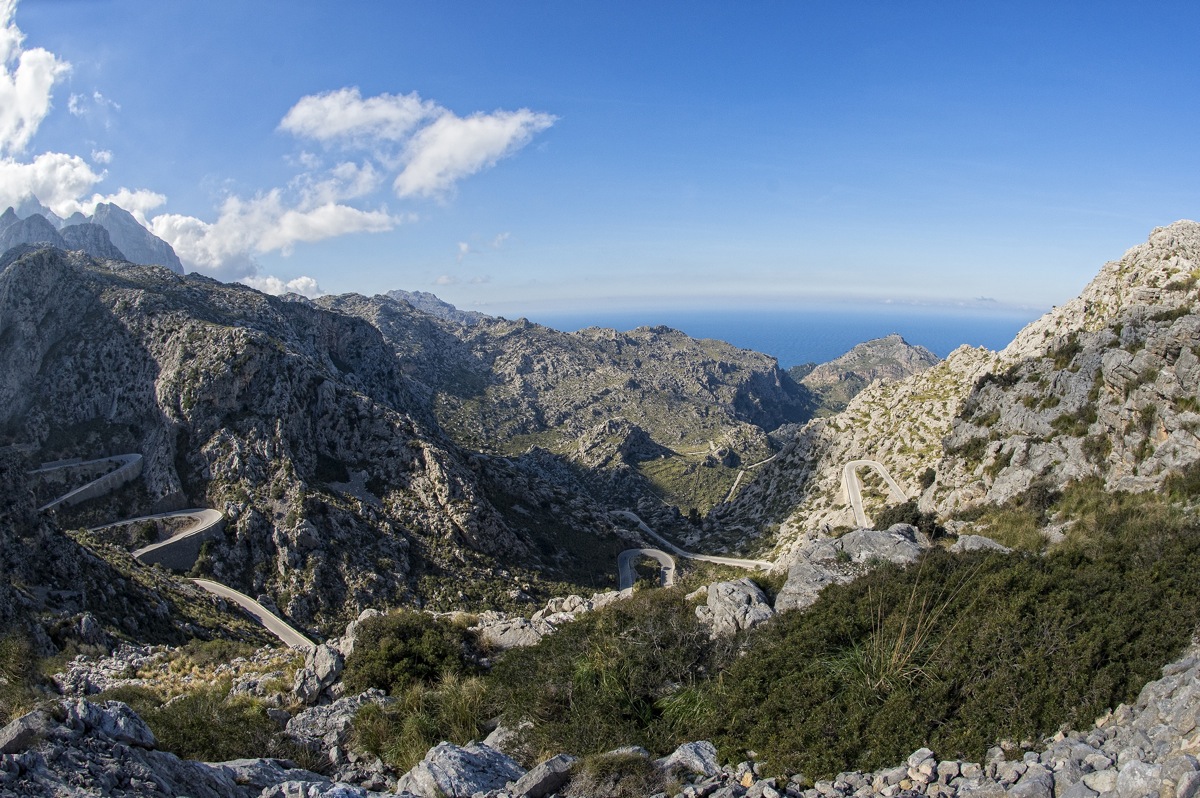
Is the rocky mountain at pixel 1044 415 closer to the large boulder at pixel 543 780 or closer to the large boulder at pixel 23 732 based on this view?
the large boulder at pixel 543 780

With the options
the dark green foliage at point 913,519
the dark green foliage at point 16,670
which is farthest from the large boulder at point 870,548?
the dark green foliage at point 16,670

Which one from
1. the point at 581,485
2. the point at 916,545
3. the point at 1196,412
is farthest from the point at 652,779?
the point at 581,485

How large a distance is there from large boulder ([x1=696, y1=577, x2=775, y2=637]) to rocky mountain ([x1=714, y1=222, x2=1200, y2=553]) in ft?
63.8

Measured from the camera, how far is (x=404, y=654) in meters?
18.0

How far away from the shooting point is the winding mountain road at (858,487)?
2174 inches

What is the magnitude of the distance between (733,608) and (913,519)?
72.7 feet

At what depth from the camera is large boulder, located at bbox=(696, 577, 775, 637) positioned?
1659 cm

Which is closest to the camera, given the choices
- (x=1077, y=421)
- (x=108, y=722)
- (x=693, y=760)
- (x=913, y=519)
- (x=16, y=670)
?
(x=108, y=722)

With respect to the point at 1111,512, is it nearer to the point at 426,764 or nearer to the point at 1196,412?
the point at 1196,412

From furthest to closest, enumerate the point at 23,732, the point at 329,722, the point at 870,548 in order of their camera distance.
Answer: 1. the point at 870,548
2. the point at 329,722
3. the point at 23,732

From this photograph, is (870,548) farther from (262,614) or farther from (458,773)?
(262,614)

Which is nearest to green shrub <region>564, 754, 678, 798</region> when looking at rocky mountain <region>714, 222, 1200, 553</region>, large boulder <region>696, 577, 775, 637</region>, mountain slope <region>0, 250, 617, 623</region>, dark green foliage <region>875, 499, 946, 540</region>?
large boulder <region>696, 577, 775, 637</region>

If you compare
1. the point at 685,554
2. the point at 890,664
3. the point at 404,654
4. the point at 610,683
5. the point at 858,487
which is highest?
the point at 890,664

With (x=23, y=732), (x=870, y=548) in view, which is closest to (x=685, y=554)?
(x=870, y=548)
